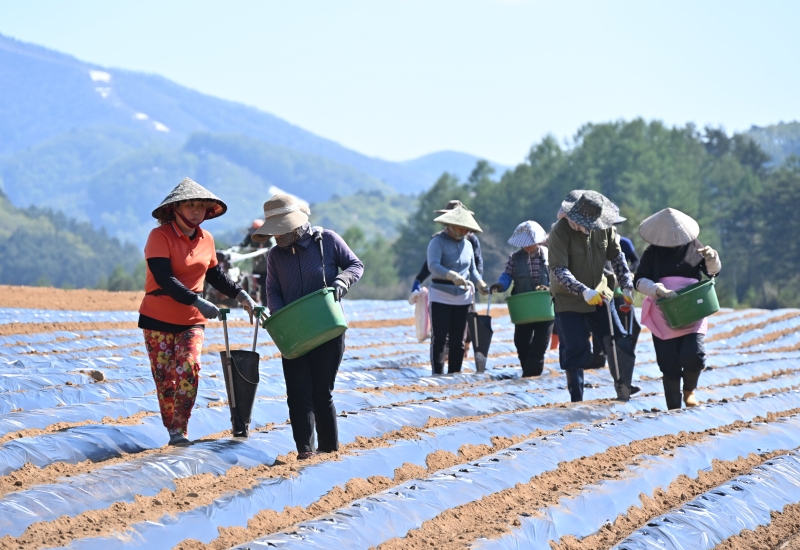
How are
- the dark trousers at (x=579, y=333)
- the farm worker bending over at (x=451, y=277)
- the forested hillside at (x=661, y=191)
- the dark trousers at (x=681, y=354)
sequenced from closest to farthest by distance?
1. the dark trousers at (x=681, y=354)
2. the dark trousers at (x=579, y=333)
3. the farm worker bending over at (x=451, y=277)
4. the forested hillside at (x=661, y=191)

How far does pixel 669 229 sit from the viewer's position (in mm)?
6332

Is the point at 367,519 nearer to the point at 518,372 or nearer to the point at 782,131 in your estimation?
the point at 518,372

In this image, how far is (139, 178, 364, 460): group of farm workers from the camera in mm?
5102

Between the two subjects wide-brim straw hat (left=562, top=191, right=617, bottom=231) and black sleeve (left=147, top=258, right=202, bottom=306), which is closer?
black sleeve (left=147, top=258, right=202, bottom=306)

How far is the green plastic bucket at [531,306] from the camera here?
321 inches

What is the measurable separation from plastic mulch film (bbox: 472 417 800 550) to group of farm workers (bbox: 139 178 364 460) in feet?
4.48

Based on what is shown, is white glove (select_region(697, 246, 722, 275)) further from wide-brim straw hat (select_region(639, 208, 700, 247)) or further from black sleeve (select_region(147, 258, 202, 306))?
black sleeve (select_region(147, 258, 202, 306))

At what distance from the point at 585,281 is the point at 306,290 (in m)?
2.08

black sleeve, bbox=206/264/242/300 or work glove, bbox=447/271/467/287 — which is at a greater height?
black sleeve, bbox=206/264/242/300

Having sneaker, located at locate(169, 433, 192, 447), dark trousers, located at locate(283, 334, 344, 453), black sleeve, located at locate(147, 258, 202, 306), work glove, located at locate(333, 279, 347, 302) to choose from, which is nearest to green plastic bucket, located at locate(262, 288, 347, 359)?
work glove, located at locate(333, 279, 347, 302)

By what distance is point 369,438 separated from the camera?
5672mm

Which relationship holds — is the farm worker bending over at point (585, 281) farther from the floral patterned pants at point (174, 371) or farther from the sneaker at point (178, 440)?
the sneaker at point (178, 440)

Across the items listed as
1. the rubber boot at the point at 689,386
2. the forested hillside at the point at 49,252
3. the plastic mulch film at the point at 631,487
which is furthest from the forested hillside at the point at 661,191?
the forested hillside at the point at 49,252

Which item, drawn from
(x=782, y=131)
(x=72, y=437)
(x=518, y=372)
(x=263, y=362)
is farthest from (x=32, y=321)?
(x=782, y=131)
